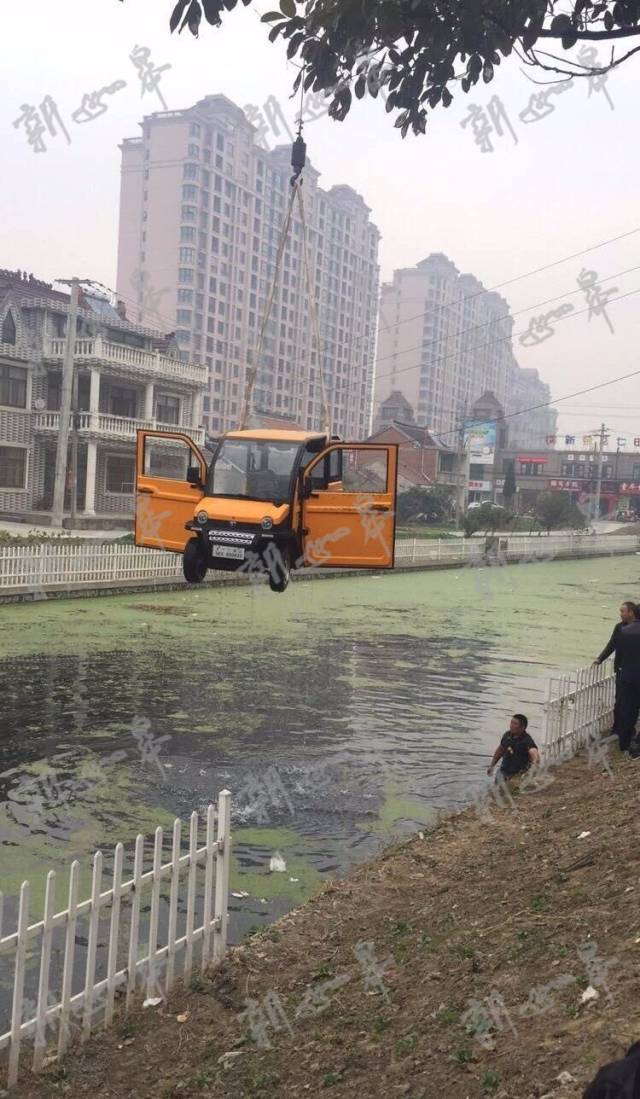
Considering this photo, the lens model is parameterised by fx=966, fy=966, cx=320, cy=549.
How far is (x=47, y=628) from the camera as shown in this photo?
66.5ft

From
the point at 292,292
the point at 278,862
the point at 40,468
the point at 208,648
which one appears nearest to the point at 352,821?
the point at 278,862

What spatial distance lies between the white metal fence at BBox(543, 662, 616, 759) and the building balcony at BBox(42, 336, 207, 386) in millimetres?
33459

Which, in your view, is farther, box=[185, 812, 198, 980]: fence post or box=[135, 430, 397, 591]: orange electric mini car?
box=[135, 430, 397, 591]: orange electric mini car

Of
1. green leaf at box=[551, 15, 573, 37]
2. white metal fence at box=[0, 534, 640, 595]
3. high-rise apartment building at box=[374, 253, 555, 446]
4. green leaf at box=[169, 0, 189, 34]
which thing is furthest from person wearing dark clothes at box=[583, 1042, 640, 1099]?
high-rise apartment building at box=[374, 253, 555, 446]

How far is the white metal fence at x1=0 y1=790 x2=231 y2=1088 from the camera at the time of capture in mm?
4887

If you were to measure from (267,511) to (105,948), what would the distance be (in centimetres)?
413

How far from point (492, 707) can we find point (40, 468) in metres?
33.2

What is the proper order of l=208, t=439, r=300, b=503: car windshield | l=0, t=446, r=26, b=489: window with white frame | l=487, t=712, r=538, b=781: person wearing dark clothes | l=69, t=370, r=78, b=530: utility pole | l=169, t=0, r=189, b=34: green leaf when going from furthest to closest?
l=0, t=446, r=26, b=489: window with white frame, l=69, t=370, r=78, b=530: utility pole, l=487, t=712, r=538, b=781: person wearing dark clothes, l=208, t=439, r=300, b=503: car windshield, l=169, t=0, r=189, b=34: green leaf

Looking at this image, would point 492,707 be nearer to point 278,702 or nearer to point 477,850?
point 278,702

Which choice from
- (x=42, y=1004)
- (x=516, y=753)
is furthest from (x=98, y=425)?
(x=42, y=1004)

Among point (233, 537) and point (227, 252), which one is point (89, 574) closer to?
point (233, 537)

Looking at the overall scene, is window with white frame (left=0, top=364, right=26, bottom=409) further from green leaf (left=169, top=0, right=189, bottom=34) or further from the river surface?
green leaf (left=169, top=0, right=189, bottom=34)

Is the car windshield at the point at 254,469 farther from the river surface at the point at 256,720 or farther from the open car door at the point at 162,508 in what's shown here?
the river surface at the point at 256,720

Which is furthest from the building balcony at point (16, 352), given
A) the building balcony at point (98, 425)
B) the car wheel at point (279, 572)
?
the car wheel at point (279, 572)
